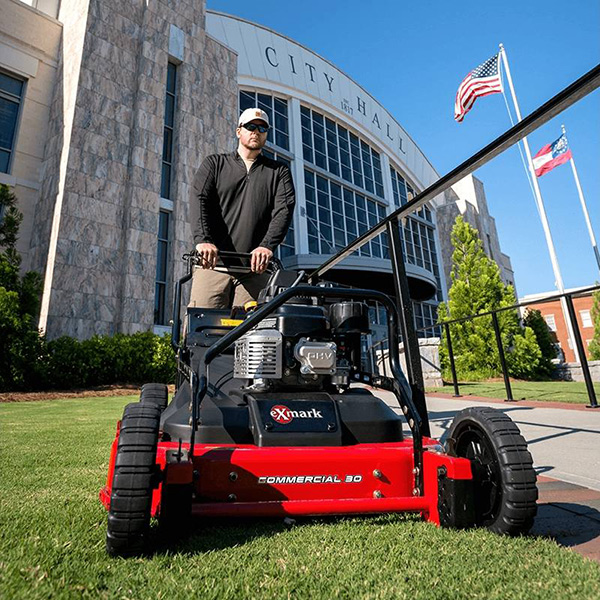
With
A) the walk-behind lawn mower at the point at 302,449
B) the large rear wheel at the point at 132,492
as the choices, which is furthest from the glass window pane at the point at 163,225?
the large rear wheel at the point at 132,492

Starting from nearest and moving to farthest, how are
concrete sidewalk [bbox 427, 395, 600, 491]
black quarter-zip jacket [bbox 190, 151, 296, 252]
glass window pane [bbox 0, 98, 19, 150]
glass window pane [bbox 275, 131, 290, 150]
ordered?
concrete sidewalk [bbox 427, 395, 600, 491]
black quarter-zip jacket [bbox 190, 151, 296, 252]
glass window pane [bbox 0, 98, 19, 150]
glass window pane [bbox 275, 131, 290, 150]

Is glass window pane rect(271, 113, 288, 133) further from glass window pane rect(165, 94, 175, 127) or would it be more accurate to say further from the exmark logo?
the exmark logo

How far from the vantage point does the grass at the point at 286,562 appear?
1.00 m

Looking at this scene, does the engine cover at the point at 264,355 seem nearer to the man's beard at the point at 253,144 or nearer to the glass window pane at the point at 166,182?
the man's beard at the point at 253,144

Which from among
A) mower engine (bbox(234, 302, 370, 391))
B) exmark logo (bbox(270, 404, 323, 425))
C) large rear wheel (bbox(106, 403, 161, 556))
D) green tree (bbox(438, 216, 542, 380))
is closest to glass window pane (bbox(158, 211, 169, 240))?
green tree (bbox(438, 216, 542, 380))

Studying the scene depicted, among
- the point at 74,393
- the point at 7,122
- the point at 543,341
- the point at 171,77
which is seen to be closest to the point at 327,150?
the point at 171,77

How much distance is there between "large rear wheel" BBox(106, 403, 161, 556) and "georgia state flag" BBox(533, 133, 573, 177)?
59.9ft

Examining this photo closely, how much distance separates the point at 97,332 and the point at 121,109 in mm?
5680

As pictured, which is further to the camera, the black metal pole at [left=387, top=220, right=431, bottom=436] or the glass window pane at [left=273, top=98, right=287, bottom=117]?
the glass window pane at [left=273, top=98, right=287, bottom=117]

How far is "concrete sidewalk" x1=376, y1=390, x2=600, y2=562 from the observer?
1.45 meters

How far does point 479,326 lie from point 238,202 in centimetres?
1181

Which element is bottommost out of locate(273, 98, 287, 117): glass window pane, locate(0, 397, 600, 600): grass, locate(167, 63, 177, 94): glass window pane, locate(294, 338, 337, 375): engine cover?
locate(0, 397, 600, 600): grass

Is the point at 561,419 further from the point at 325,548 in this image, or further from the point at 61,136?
the point at 61,136

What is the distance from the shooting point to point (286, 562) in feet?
3.78
